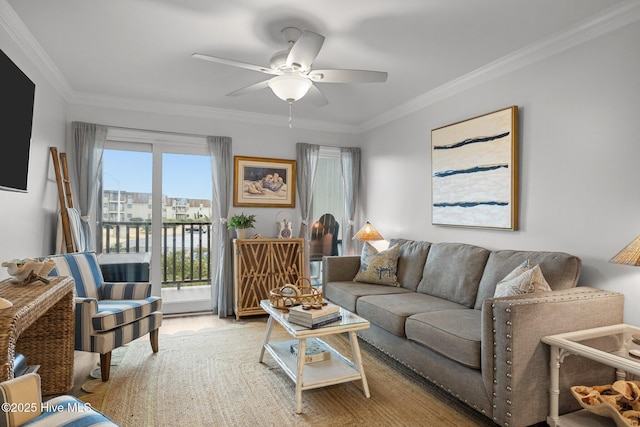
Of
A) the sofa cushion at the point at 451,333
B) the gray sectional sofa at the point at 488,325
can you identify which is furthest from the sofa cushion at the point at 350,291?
the sofa cushion at the point at 451,333

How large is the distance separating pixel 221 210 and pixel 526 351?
11.4ft

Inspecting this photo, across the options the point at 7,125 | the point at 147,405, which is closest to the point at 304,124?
the point at 7,125

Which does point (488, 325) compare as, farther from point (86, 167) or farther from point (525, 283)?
point (86, 167)

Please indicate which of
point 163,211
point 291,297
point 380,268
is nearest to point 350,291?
point 380,268

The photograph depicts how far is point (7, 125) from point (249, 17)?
154 centimetres

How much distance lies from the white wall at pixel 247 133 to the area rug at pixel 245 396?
1954mm

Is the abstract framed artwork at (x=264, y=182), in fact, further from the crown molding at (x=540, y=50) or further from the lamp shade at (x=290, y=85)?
the lamp shade at (x=290, y=85)

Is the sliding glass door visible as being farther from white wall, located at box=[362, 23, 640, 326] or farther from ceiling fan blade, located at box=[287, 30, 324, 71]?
white wall, located at box=[362, 23, 640, 326]

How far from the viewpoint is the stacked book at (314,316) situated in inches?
93.2

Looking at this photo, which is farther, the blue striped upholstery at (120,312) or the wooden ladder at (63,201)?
the wooden ladder at (63,201)

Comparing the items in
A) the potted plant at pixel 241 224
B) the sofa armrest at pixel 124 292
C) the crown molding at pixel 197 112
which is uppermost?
the crown molding at pixel 197 112

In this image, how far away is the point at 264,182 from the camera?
15.5ft

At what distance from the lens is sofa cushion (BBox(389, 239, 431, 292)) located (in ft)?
11.9

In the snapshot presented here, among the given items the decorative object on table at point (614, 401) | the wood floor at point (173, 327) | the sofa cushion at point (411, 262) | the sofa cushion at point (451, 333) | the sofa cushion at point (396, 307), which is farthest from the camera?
the sofa cushion at point (411, 262)
